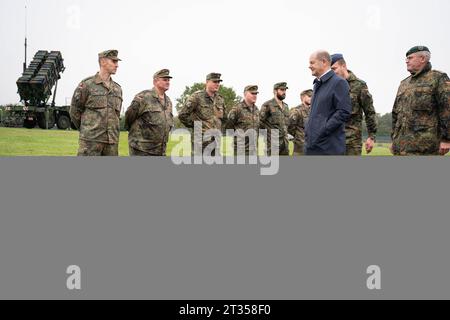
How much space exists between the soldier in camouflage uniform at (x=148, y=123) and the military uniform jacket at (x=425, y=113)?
3.13 m

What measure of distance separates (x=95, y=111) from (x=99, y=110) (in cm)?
5

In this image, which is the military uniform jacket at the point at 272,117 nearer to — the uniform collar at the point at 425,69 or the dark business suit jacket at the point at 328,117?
the uniform collar at the point at 425,69

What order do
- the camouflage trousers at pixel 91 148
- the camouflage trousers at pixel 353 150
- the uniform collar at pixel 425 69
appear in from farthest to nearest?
the camouflage trousers at pixel 353 150 → the camouflage trousers at pixel 91 148 → the uniform collar at pixel 425 69

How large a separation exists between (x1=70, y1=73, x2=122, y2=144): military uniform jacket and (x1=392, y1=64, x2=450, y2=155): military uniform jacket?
11.4ft

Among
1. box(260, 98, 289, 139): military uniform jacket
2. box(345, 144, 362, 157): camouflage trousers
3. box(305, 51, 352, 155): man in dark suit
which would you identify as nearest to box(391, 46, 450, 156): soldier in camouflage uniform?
box(345, 144, 362, 157): camouflage trousers

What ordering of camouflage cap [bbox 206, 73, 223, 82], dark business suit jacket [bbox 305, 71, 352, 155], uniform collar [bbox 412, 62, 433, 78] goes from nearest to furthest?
1. dark business suit jacket [bbox 305, 71, 352, 155]
2. uniform collar [bbox 412, 62, 433, 78]
3. camouflage cap [bbox 206, 73, 223, 82]

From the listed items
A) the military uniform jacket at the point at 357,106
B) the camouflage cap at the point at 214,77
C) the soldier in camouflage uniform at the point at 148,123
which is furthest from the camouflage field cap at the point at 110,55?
the military uniform jacket at the point at 357,106

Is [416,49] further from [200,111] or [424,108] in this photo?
[200,111]

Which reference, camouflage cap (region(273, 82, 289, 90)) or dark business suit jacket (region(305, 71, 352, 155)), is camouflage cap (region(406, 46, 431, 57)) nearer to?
dark business suit jacket (region(305, 71, 352, 155))

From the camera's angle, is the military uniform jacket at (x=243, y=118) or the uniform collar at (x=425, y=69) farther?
the military uniform jacket at (x=243, y=118)

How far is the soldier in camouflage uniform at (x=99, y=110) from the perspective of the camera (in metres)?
6.20

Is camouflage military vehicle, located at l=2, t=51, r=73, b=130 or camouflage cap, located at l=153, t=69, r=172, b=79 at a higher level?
camouflage military vehicle, located at l=2, t=51, r=73, b=130

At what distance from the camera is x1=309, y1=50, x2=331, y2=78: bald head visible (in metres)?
4.68

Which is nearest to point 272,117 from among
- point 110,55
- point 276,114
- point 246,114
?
point 276,114
